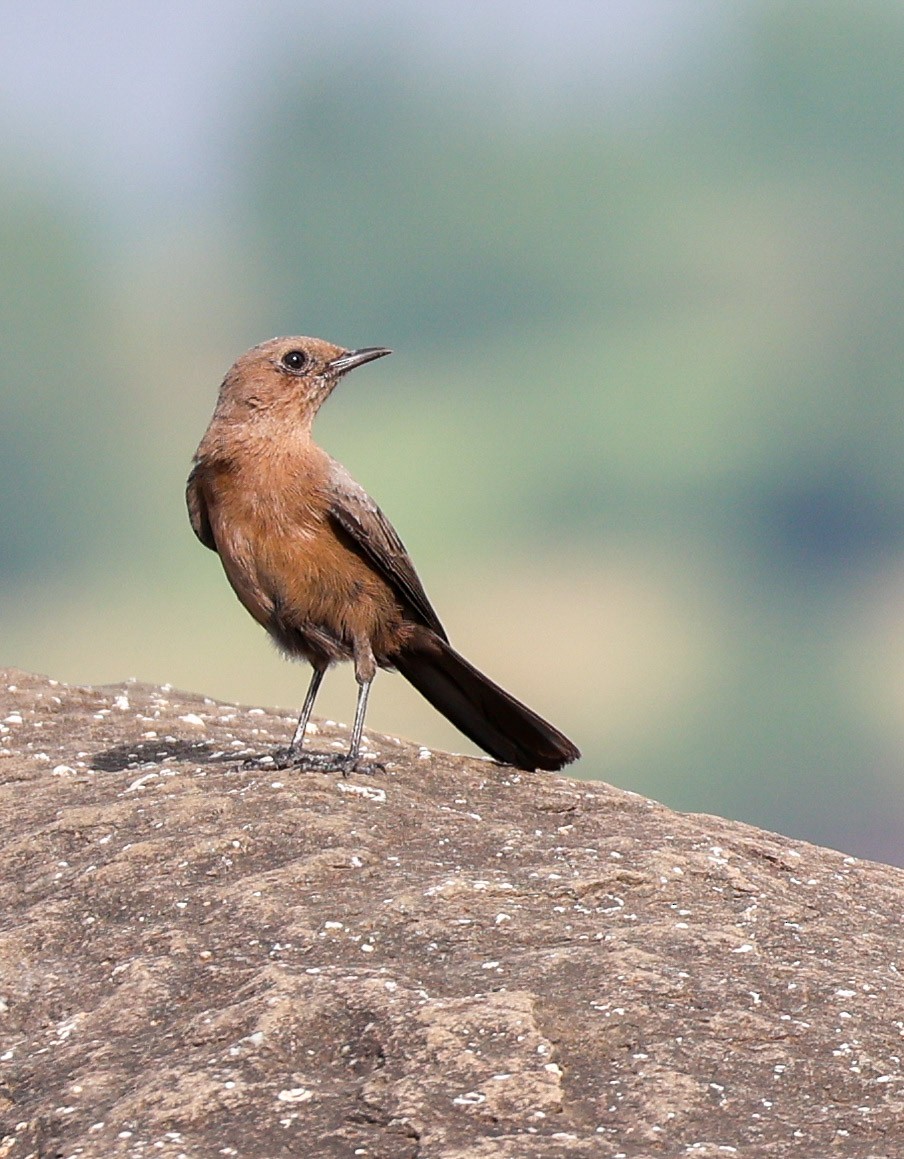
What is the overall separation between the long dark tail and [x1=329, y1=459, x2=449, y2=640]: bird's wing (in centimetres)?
23

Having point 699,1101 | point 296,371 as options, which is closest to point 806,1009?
point 699,1101

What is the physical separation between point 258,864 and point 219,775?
3.80 ft

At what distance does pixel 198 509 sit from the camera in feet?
22.6

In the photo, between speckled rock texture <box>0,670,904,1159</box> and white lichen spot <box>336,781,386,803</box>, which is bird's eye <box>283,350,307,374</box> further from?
white lichen spot <box>336,781,386,803</box>

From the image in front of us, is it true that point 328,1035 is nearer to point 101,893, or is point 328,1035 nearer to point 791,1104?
point 791,1104

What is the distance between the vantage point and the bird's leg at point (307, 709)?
21.7 ft

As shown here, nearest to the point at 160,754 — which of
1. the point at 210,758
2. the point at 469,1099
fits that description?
the point at 210,758

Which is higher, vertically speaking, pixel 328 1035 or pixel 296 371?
pixel 296 371

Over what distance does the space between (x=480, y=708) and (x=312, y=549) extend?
48.5 inches

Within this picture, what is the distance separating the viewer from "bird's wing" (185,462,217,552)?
6.78m

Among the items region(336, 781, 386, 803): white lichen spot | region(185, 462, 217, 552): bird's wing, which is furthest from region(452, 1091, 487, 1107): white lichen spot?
region(185, 462, 217, 552): bird's wing

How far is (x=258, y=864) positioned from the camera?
517 centimetres

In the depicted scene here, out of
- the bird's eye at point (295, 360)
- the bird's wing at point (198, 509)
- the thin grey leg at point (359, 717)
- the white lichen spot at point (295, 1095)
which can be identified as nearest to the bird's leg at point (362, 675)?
the thin grey leg at point (359, 717)

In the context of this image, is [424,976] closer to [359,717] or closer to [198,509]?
[359,717]
